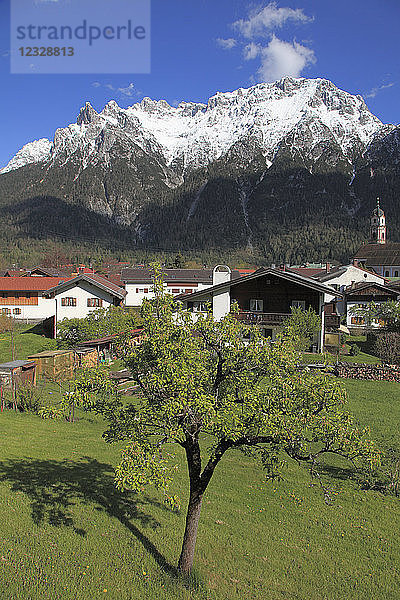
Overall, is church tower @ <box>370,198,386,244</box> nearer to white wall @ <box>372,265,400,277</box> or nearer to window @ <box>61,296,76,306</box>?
white wall @ <box>372,265,400,277</box>

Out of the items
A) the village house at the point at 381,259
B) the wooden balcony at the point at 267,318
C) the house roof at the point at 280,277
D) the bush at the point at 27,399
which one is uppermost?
the village house at the point at 381,259

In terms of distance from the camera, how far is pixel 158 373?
827 centimetres

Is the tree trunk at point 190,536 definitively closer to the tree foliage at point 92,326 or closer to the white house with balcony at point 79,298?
the tree foliage at point 92,326

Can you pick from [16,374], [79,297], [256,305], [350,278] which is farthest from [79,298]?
[350,278]

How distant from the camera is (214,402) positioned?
837cm

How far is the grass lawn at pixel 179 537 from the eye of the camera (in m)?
8.95

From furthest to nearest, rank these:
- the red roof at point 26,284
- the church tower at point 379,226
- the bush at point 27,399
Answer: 1. the church tower at point 379,226
2. the red roof at point 26,284
3. the bush at point 27,399

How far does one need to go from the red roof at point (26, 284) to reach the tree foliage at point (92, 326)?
46.8ft

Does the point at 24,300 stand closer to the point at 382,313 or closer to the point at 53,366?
the point at 53,366

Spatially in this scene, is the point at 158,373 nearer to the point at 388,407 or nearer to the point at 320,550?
the point at 320,550

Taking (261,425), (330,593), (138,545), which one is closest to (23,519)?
(138,545)

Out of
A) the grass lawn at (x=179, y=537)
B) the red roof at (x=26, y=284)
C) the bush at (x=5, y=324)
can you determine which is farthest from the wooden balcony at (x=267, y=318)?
the red roof at (x=26, y=284)

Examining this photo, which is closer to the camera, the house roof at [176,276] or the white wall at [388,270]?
the house roof at [176,276]

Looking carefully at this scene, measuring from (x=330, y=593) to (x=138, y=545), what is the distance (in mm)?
4608
